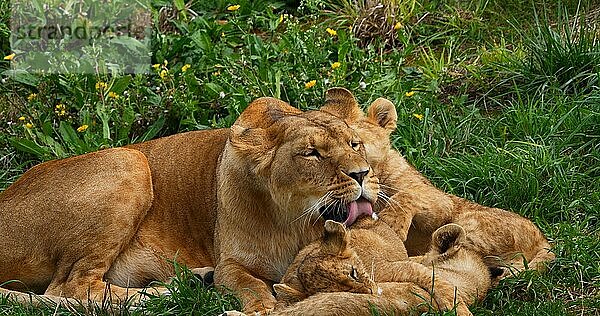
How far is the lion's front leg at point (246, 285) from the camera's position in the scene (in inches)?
191

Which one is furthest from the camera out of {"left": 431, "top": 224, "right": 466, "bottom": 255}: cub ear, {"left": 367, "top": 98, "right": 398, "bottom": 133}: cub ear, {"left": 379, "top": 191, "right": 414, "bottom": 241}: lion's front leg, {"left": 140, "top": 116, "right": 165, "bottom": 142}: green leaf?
{"left": 140, "top": 116, "right": 165, "bottom": 142}: green leaf

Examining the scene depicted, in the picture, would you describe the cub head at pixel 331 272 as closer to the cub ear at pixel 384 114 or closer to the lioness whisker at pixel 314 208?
the lioness whisker at pixel 314 208

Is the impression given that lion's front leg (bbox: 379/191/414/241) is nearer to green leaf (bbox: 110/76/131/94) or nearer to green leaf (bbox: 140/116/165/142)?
green leaf (bbox: 140/116/165/142)

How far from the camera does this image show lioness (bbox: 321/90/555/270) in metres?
5.15

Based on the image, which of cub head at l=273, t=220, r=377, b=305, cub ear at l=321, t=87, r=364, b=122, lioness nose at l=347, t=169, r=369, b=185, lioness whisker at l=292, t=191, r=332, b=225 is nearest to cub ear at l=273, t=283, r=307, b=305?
cub head at l=273, t=220, r=377, b=305

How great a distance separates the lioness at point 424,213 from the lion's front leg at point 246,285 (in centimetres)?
65

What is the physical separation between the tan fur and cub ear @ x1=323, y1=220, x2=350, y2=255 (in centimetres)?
76

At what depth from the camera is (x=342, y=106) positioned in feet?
17.8

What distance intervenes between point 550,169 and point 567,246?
2.79ft

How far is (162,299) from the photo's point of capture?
5.04m

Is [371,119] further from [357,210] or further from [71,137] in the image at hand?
[71,137]

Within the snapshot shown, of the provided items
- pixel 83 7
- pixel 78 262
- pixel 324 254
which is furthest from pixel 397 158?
pixel 83 7

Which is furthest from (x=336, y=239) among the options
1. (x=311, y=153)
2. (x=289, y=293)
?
(x=311, y=153)

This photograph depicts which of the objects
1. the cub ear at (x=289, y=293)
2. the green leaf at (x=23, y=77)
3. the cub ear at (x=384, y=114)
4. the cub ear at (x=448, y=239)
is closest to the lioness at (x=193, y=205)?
the cub ear at (x=384, y=114)
